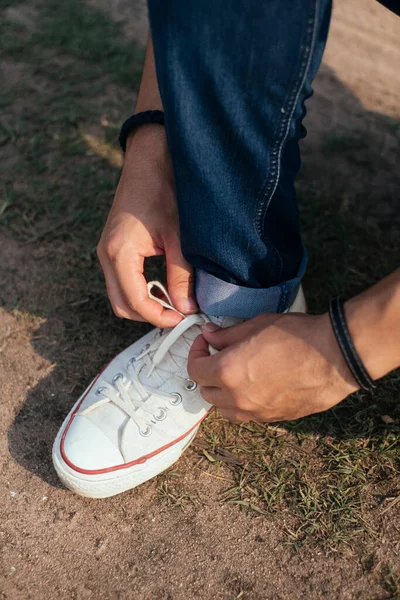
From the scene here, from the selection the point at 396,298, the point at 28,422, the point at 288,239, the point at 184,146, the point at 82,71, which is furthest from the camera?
the point at 82,71

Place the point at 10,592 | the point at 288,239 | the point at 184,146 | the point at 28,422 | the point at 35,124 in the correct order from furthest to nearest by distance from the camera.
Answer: the point at 35,124, the point at 28,422, the point at 288,239, the point at 10,592, the point at 184,146

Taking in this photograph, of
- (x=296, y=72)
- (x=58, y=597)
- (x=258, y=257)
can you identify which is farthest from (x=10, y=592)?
(x=296, y=72)

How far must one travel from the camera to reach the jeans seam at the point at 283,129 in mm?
1145

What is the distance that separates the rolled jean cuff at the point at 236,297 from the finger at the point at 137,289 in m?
0.11

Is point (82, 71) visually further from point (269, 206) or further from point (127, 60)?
point (269, 206)

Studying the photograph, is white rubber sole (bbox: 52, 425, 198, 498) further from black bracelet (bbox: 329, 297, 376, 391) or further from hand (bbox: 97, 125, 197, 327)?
black bracelet (bbox: 329, 297, 376, 391)

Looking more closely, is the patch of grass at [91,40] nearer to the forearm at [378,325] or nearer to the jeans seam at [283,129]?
the jeans seam at [283,129]

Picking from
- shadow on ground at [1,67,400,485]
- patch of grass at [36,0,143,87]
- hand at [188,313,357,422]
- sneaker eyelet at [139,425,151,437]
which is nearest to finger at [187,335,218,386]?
hand at [188,313,357,422]

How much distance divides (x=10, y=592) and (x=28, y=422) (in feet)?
1.44

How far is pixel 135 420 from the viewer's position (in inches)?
62.0

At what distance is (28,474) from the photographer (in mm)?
1598

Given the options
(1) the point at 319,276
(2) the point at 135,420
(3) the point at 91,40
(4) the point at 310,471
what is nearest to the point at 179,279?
(2) the point at 135,420

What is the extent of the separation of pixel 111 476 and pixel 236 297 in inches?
20.4

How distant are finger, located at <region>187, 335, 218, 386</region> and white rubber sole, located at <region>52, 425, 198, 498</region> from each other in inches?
9.7
